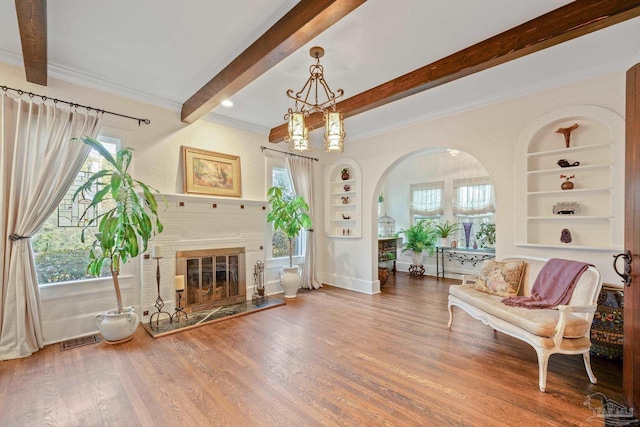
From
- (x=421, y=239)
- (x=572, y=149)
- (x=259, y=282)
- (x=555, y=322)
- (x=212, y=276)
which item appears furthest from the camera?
(x=421, y=239)

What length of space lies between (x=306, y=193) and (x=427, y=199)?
135 inches

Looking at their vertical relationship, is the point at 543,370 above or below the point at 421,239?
below

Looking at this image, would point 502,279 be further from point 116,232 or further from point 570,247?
point 116,232

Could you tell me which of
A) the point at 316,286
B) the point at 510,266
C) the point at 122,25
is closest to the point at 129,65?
the point at 122,25

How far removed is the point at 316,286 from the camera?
5.51m

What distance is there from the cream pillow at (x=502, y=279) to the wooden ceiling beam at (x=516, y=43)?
2.18m

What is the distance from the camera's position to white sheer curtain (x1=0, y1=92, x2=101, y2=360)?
277cm

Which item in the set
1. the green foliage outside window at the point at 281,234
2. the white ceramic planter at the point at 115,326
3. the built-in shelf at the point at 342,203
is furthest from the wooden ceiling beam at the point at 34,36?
the built-in shelf at the point at 342,203

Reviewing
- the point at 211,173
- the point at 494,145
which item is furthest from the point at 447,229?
the point at 211,173

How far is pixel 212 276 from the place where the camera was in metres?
4.32

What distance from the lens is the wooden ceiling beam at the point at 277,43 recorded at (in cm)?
194

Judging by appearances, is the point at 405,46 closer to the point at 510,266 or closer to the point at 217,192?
the point at 510,266

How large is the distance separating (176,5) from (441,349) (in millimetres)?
3915

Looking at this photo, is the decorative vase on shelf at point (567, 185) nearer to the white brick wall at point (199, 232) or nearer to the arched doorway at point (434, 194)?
the arched doorway at point (434, 194)
